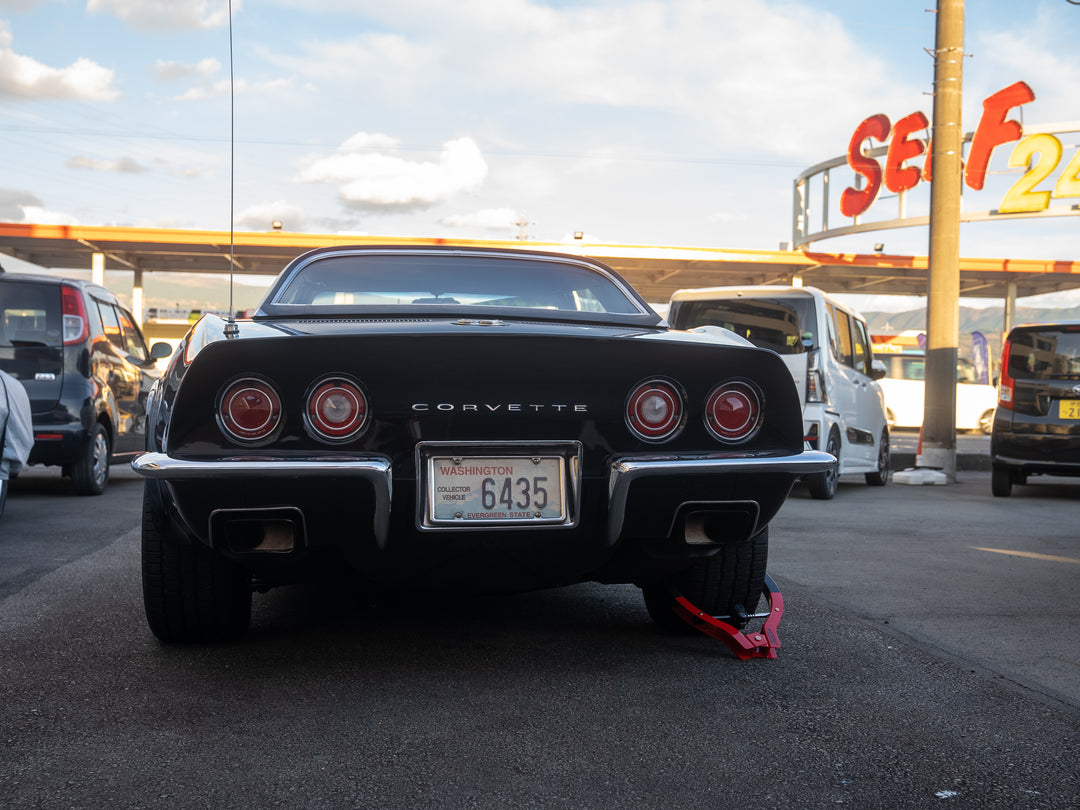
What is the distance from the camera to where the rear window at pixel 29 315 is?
24.7ft

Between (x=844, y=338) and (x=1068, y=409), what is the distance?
191 cm

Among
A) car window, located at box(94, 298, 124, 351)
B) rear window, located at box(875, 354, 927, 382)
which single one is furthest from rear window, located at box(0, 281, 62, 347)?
rear window, located at box(875, 354, 927, 382)

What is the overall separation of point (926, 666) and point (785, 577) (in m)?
1.62

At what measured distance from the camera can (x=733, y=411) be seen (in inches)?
120

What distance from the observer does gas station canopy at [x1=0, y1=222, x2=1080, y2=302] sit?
2581 cm

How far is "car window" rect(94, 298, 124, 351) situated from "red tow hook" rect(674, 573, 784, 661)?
6.26 meters

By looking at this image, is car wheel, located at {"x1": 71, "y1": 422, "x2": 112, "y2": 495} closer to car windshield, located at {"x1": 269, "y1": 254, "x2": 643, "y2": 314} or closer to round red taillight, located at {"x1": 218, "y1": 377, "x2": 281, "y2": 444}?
car windshield, located at {"x1": 269, "y1": 254, "x2": 643, "y2": 314}

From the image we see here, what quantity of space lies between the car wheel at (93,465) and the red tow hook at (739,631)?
5828mm

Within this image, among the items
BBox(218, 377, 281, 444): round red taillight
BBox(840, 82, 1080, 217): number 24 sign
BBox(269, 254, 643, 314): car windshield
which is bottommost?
BBox(218, 377, 281, 444): round red taillight

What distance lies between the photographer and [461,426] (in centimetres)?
281

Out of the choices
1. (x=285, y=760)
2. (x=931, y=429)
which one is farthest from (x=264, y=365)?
(x=931, y=429)

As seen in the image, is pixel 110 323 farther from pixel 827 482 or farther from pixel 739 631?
pixel 739 631

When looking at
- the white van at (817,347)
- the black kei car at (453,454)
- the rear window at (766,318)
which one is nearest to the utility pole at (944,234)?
the white van at (817,347)

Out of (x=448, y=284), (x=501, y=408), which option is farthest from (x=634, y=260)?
(x=501, y=408)
